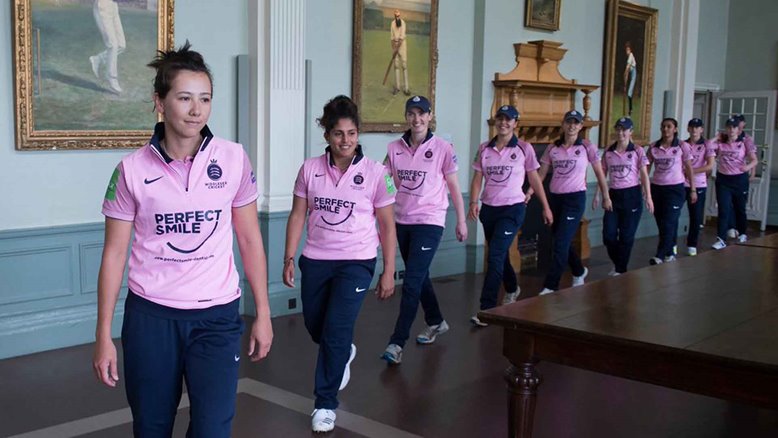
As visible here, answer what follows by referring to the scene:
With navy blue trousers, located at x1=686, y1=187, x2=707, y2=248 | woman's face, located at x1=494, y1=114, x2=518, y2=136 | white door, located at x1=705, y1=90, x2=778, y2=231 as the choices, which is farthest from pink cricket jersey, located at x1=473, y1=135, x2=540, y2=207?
white door, located at x1=705, y1=90, x2=778, y2=231

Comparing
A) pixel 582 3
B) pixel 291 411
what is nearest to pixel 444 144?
pixel 291 411

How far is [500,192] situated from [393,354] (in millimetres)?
1638

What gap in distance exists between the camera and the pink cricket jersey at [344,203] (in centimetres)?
403

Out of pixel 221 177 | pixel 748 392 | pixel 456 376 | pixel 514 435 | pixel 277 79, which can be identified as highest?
pixel 277 79

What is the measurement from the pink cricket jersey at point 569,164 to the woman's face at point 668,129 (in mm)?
1880

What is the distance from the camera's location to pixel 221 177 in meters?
2.52

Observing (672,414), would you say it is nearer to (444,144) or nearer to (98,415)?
(444,144)

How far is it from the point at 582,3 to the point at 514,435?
7.92m

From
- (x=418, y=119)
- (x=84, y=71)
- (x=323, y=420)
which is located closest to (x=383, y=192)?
(x=323, y=420)

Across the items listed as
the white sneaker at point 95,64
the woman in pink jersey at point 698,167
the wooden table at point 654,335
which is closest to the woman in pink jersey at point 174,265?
the wooden table at point 654,335

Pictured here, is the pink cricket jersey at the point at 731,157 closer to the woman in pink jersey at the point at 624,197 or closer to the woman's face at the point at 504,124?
the woman in pink jersey at the point at 624,197

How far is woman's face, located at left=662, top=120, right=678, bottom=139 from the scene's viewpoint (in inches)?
352

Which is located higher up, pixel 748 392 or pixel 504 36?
pixel 504 36

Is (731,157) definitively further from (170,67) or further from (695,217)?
(170,67)
